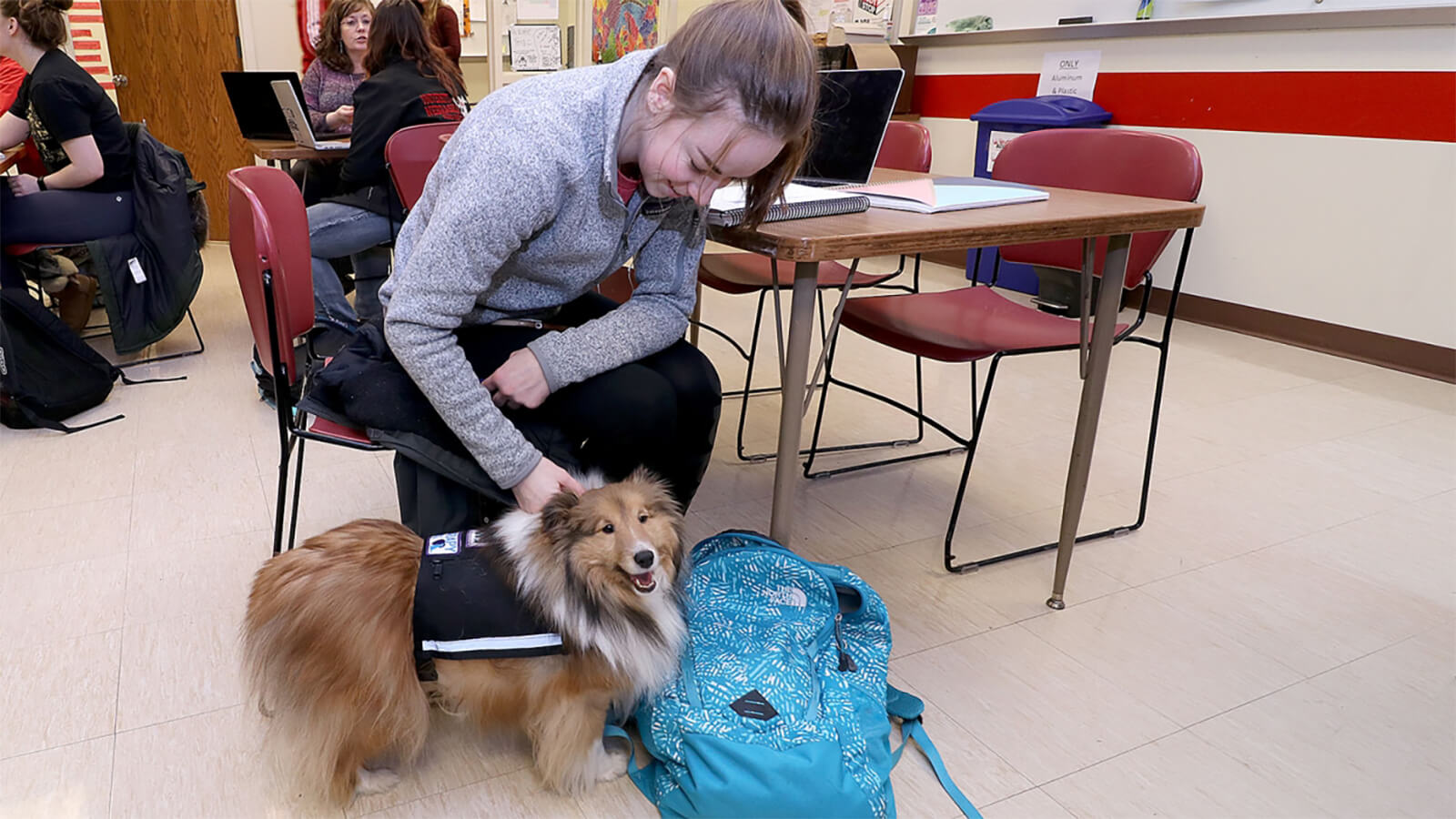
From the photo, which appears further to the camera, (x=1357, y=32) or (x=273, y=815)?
(x=1357, y=32)

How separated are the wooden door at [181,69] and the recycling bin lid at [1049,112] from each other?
4.15m

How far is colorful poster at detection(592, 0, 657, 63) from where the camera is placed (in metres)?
5.73

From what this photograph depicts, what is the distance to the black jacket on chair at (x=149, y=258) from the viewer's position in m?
2.83

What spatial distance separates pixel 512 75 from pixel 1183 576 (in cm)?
511

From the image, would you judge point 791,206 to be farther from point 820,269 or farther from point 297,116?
point 297,116

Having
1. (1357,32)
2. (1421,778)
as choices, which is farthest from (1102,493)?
(1357,32)

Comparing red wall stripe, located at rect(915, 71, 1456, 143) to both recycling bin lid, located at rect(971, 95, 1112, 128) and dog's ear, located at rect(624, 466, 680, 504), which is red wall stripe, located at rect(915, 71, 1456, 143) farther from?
dog's ear, located at rect(624, 466, 680, 504)

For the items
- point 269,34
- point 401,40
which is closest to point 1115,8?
point 401,40

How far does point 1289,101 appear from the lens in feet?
11.4

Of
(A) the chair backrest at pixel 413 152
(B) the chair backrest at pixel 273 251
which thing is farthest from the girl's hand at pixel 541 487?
(A) the chair backrest at pixel 413 152

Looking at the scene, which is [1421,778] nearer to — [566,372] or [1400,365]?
[566,372]

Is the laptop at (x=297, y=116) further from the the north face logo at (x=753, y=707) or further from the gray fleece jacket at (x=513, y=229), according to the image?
the the north face logo at (x=753, y=707)

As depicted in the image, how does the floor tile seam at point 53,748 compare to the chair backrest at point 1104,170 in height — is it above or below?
below

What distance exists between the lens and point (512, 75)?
5621 millimetres
